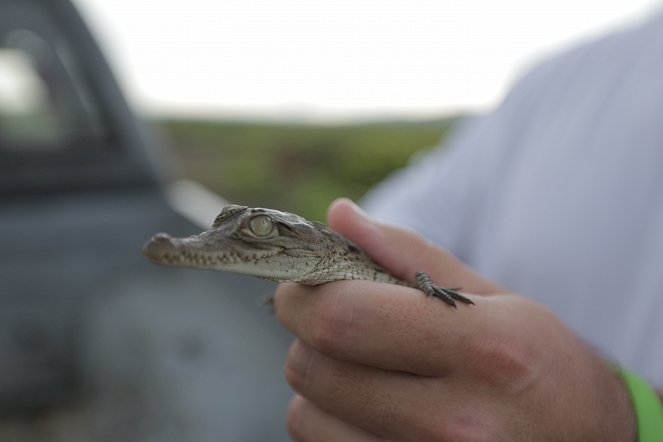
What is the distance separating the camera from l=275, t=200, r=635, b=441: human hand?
1.53 m

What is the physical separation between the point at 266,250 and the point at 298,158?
16.0 metres

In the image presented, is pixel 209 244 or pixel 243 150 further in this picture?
pixel 243 150

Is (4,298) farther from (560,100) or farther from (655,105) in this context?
(655,105)

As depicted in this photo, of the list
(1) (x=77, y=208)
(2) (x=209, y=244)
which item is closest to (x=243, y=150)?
(1) (x=77, y=208)

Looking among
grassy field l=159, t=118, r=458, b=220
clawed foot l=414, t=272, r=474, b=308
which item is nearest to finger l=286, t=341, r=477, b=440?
clawed foot l=414, t=272, r=474, b=308

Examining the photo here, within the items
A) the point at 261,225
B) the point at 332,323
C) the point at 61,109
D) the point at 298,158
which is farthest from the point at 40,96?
the point at 298,158

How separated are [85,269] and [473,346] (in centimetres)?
359

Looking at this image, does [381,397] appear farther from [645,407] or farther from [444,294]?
[645,407]

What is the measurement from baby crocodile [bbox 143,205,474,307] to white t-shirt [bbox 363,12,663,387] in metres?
1.14

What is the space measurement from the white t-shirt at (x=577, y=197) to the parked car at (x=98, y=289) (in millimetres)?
1318

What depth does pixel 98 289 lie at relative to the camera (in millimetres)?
4203

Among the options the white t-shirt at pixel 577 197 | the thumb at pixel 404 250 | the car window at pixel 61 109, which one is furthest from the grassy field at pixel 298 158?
the thumb at pixel 404 250

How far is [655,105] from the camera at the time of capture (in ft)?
8.65

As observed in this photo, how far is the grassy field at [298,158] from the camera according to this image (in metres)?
11.6
